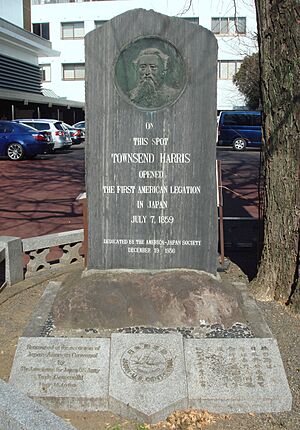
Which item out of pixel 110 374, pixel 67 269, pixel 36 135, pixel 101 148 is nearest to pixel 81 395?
pixel 110 374

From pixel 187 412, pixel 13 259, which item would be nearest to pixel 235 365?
pixel 187 412

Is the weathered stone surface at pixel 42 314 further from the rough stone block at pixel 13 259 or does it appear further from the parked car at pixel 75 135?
the parked car at pixel 75 135

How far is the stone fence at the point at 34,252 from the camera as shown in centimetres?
619

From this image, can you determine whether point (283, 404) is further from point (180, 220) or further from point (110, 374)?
point (180, 220)

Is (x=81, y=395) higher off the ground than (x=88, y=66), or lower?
lower

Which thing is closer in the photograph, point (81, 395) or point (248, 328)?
point (81, 395)

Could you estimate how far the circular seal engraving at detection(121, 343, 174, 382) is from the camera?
387 cm

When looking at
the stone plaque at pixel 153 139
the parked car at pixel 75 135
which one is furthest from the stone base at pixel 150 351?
the parked car at pixel 75 135

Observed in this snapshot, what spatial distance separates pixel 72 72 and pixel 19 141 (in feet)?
A: 93.0

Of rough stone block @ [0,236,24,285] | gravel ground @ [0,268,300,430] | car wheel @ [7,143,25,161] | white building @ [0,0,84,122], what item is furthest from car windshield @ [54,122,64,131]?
gravel ground @ [0,268,300,430]

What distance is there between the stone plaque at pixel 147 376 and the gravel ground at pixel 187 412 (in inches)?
3.8

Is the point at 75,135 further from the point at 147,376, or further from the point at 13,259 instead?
the point at 147,376

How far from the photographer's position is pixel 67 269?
6680 mm

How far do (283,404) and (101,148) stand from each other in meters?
2.78
